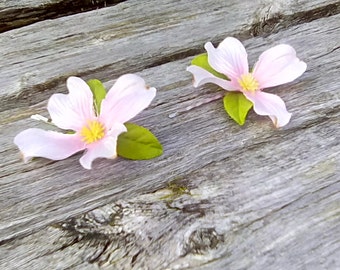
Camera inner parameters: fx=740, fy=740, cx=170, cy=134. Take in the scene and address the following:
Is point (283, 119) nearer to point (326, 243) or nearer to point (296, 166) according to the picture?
point (296, 166)

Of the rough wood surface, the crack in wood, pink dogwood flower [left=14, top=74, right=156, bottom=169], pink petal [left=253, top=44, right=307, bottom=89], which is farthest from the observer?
the crack in wood

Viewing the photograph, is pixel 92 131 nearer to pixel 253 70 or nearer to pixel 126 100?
pixel 126 100

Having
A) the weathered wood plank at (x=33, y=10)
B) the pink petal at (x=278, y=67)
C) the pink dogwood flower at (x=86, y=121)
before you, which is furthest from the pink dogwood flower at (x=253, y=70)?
the weathered wood plank at (x=33, y=10)

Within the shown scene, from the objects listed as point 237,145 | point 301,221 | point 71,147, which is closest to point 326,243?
point 301,221

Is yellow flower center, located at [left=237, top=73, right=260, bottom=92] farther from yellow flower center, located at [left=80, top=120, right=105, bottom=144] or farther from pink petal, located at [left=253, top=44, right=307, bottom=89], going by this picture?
yellow flower center, located at [left=80, top=120, right=105, bottom=144]

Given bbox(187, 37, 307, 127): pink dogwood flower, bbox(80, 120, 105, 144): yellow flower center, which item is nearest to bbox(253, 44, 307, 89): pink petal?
bbox(187, 37, 307, 127): pink dogwood flower

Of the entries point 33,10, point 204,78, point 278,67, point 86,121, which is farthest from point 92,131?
point 33,10
